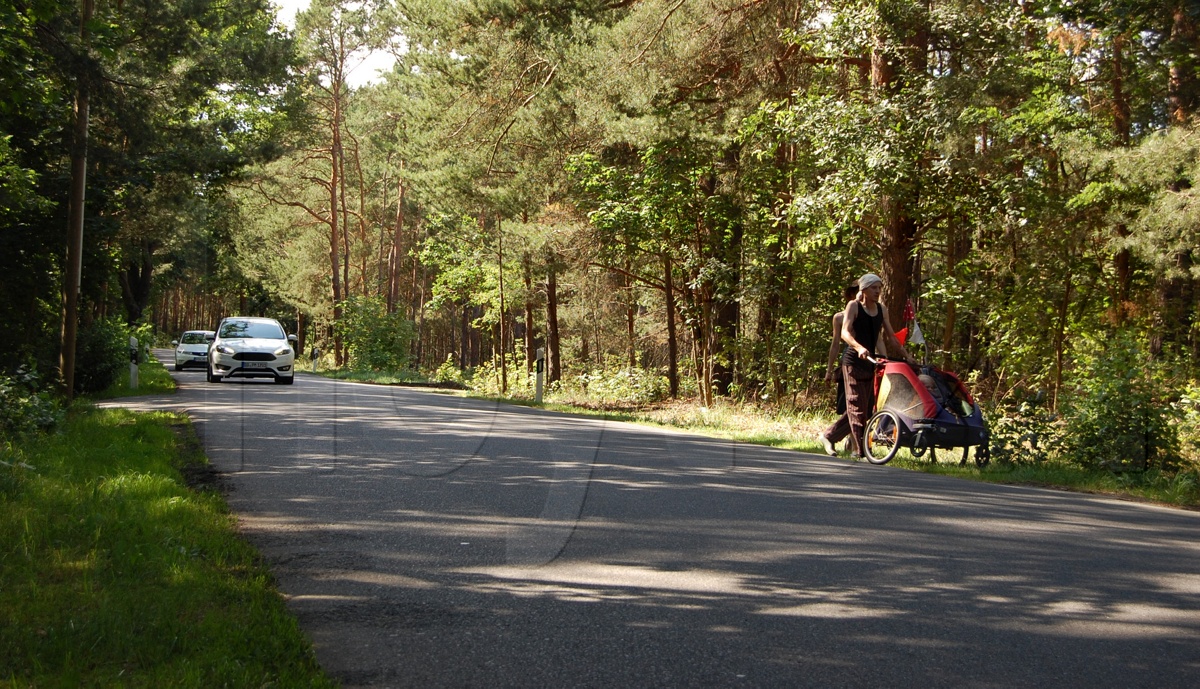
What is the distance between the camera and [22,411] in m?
11.7

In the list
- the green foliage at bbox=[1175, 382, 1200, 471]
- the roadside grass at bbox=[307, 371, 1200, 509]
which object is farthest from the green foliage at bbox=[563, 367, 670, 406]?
the green foliage at bbox=[1175, 382, 1200, 471]

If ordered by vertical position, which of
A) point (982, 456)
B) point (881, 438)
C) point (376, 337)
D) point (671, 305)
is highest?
point (671, 305)

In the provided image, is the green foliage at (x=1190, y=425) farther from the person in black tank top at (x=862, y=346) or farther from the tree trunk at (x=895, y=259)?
the tree trunk at (x=895, y=259)

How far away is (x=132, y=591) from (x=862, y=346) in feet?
26.6

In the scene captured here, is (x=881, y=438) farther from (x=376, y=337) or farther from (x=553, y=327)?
Answer: (x=376, y=337)

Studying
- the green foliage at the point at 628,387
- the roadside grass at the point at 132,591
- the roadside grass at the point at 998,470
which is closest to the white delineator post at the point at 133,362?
the green foliage at the point at 628,387

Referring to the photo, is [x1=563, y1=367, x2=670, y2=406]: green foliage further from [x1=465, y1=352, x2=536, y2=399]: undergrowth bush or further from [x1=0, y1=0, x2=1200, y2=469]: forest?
[x1=465, y1=352, x2=536, y2=399]: undergrowth bush

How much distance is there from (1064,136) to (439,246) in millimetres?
33949

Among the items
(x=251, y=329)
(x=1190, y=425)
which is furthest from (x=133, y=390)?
(x=1190, y=425)

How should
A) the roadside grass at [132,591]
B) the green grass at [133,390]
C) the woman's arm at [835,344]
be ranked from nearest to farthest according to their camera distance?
the roadside grass at [132,591], the woman's arm at [835,344], the green grass at [133,390]

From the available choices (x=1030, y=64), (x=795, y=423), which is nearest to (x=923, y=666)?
(x=795, y=423)

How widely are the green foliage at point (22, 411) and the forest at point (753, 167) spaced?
441 mm

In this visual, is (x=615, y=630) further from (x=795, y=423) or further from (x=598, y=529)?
(x=795, y=423)

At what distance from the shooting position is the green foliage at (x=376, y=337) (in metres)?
47.0
